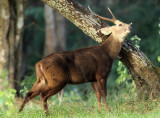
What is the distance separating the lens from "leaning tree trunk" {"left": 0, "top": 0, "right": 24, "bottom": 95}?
1124 centimetres

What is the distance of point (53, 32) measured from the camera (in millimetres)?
18188

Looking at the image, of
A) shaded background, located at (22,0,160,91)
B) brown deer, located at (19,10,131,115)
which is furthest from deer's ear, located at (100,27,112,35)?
shaded background, located at (22,0,160,91)

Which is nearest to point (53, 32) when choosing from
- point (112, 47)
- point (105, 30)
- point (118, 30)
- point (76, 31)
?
point (76, 31)

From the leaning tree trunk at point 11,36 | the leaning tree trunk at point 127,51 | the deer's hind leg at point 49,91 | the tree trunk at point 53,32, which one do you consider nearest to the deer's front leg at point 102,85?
the leaning tree trunk at point 127,51

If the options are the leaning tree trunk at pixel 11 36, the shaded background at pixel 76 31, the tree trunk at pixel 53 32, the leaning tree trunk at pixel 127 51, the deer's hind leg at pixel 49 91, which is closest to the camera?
the deer's hind leg at pixel 49 91

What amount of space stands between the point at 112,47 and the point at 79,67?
0.93 metres

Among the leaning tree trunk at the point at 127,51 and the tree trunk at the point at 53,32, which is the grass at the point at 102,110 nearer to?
the leaning tree trunk at the point at 127,51

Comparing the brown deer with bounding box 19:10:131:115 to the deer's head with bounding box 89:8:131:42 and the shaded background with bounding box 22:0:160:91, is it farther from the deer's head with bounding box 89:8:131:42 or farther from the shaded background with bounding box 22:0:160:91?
the shaded background with bounding box 22:0:160:91

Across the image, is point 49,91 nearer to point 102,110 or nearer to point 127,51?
point 102,110

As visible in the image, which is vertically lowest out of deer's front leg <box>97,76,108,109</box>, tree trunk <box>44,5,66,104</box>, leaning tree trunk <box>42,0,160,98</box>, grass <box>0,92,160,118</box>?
grass <box>0,92,160,118</box>

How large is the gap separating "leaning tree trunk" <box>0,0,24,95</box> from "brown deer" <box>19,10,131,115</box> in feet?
10.7

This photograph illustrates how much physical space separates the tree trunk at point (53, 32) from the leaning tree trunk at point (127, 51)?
8.20m

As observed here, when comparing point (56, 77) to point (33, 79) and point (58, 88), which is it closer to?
point (58, 88)

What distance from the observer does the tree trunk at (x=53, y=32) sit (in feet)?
58.6
